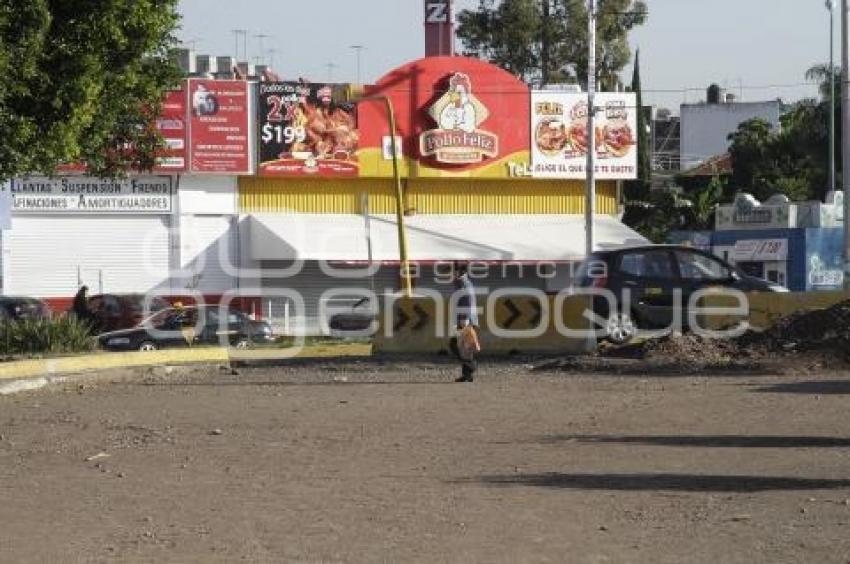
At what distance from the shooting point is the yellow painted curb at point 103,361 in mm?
22266

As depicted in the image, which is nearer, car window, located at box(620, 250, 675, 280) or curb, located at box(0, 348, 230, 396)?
curb, located at box(0, 348, 230, 396)

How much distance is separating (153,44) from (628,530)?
45.7 ft

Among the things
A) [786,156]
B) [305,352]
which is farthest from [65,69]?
[786,156]

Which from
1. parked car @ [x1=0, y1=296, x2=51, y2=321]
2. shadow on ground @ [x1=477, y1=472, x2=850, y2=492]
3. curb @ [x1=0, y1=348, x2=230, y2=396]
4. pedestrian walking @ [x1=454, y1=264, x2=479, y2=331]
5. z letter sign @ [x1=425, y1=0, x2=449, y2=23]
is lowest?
curb @ [x1=0, y1=348, x2=230, y2=396]

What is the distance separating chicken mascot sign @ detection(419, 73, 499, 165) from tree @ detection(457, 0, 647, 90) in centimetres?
1547

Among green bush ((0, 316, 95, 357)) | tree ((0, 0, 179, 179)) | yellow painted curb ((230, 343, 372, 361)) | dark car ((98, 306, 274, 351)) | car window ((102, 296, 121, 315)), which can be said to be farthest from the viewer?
car window ((102, 296, 121, 315))

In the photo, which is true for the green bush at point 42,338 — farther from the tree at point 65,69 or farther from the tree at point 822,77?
the tree at point 822,77

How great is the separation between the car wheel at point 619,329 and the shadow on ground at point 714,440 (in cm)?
1087

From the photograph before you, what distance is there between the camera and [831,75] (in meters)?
55.1

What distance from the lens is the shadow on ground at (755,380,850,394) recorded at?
19562 millimetres

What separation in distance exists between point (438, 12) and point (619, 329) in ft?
97.0

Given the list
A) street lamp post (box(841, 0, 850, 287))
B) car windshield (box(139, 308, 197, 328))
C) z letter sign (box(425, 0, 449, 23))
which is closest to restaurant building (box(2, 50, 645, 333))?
z letter sign (box(425, 0, 449, 23))

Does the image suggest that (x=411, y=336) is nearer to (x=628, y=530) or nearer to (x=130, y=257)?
(x=628, y=530)

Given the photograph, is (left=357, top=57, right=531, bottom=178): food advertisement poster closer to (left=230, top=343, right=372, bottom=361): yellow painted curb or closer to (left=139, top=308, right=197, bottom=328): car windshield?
(left=139, top=308, right=197, bottom=328): car windshield
